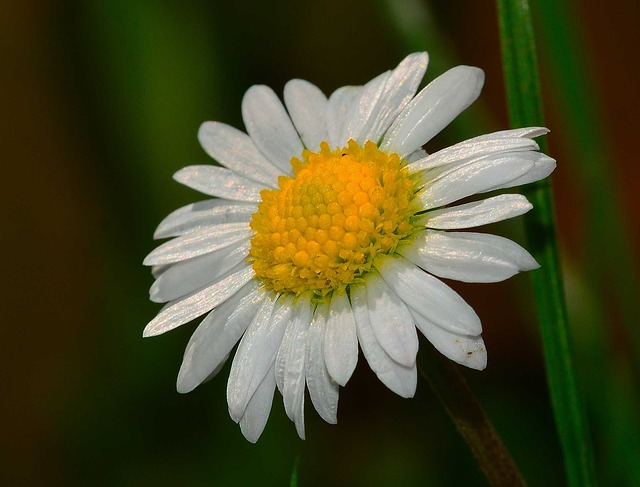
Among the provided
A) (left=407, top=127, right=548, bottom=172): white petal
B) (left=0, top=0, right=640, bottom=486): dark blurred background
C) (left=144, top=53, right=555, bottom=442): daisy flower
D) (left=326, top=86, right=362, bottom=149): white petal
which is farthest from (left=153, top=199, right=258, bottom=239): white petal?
(left=0, top=0, right=640, bottom=486): dark blurred background

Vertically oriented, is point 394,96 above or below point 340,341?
above

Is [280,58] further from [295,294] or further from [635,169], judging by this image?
[295,294]

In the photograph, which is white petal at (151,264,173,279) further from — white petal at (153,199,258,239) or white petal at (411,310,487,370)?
white petal at (411,310,487,370)

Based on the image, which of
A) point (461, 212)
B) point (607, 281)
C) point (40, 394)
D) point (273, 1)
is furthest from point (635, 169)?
point (40, 394)

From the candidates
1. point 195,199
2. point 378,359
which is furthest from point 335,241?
point 195,199

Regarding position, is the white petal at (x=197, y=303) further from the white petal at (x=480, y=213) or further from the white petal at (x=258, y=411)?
the white petal at (x=480, y=213)

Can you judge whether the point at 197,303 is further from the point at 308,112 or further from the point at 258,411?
the point at 308,112
